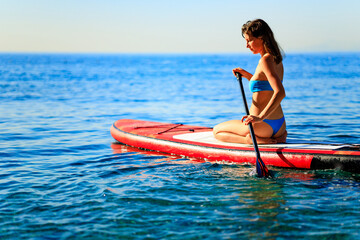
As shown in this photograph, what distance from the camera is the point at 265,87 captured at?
20.8 feet

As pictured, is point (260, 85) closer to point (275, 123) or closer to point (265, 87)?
point (265, 87)

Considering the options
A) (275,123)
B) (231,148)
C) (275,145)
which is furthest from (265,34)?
(231,148)

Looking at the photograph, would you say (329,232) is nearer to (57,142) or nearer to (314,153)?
(314,153)

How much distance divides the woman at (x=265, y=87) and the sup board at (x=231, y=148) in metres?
0.22

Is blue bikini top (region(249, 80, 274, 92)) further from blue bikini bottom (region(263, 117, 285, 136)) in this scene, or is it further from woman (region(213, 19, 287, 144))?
blue bikini bottom (region(263, 117, 285, 136))

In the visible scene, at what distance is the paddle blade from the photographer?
6.35 m

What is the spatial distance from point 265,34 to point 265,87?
0.76m

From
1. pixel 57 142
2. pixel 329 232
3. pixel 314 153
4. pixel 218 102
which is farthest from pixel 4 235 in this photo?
pixel 218 102

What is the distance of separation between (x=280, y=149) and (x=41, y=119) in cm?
906

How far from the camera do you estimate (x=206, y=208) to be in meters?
5.27

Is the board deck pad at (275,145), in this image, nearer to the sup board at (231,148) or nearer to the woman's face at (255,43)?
the sup board at (231,148)

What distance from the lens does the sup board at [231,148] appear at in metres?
6.28

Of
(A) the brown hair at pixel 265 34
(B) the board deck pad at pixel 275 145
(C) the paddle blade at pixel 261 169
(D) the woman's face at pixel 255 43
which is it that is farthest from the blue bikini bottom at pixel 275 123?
(D) the woman's face at pixel 255 43

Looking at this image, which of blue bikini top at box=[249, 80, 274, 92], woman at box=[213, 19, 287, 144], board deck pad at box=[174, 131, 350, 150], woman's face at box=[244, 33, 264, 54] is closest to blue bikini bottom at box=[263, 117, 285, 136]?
woman at box=[213, 19, 287, 144]
